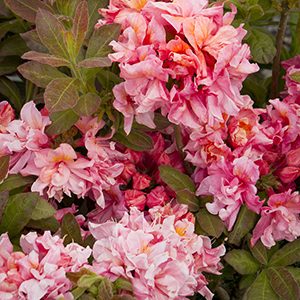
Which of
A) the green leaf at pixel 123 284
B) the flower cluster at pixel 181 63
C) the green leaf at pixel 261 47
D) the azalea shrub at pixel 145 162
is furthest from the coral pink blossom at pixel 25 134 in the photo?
the green leaf at pixel 261 47

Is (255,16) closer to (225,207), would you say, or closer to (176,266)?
(225,207)

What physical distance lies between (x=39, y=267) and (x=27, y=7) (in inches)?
14.7

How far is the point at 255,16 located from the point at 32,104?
1.14 feet

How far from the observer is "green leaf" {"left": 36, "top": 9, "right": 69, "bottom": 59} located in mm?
1082

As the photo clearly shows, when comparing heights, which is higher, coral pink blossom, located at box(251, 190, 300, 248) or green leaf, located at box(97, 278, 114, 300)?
green leaf, located at box(97, 278, 114, 300)

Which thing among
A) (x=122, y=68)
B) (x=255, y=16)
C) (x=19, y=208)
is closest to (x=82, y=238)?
(x=19, y=208)

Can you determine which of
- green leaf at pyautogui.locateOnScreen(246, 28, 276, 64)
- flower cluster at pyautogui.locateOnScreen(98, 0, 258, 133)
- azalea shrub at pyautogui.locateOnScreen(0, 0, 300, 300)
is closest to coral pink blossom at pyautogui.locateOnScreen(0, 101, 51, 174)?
azalea shrub at pyautogui.locateOnScreen(0, 0, 300, 300)

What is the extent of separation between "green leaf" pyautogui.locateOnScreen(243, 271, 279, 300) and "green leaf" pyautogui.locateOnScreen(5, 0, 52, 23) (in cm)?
42

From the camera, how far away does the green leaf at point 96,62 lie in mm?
1042

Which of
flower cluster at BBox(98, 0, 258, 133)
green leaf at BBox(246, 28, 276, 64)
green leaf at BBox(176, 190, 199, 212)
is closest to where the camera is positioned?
flower cluster at BBox(98, 0, 258, 133)

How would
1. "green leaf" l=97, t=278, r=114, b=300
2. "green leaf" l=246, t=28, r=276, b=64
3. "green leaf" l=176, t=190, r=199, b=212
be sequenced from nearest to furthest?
1. "green leaf" l=97, t=278, r=114, b=300
2. "green leaf" l=176, t=190, r=199, b=212
3. "green leaf" l=246, t=28, r=276, b=64

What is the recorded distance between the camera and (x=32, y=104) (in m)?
1.11

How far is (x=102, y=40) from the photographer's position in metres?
1.09

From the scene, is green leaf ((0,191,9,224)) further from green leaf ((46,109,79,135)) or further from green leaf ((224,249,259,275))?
green leaf ((224,249,259,275))
